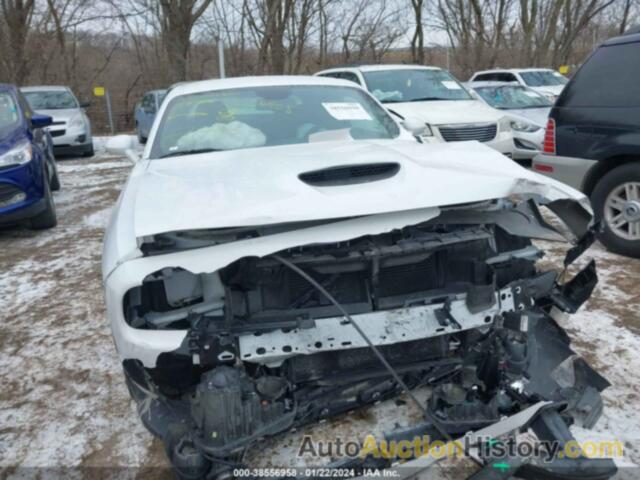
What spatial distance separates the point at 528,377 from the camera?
90.2 inches

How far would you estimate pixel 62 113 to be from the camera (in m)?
11.8

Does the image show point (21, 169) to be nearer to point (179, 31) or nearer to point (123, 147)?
point (123, 147)

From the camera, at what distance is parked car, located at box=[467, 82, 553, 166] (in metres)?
8.16

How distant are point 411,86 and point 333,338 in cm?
724

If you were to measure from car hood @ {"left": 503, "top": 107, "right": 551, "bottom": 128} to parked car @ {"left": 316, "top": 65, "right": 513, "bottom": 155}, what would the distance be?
80 centimetres

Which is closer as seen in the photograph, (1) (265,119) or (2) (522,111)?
(1) (265,119)

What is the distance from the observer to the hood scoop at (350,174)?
7.80 feet

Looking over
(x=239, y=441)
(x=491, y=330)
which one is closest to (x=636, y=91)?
(x=491, y=330)

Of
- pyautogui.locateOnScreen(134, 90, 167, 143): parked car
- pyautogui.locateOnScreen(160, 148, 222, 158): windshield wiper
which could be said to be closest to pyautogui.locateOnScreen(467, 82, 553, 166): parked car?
pyautogui.locateOnScreen(160, 148, 222, 158): windshield wiper

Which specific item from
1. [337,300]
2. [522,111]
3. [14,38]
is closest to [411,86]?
[522,111]

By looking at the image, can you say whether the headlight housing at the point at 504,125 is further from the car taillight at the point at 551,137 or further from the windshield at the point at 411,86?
the car taillight at the point at 551,137

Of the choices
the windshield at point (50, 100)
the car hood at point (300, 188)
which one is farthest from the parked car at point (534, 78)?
the car hood at point (300, 188)

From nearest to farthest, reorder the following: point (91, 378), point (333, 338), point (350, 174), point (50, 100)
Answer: point (333, 338) < point (350, 174) < point (91, 378) < point (50, 100)

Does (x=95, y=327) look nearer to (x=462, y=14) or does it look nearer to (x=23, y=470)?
(x=23, y=470)
